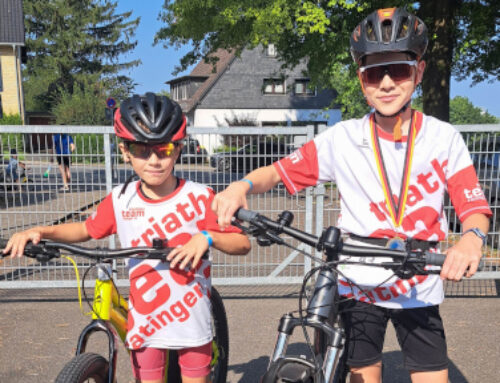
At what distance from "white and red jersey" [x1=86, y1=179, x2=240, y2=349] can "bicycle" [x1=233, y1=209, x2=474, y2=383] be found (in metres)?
0.58

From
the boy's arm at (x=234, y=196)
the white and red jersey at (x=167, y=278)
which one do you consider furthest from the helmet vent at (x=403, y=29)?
the white and red jersey at (x=167, y=278)

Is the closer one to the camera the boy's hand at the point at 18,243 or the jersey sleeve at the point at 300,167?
the boy's hand at the point at 18,243

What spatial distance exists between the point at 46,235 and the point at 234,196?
1.09 metres

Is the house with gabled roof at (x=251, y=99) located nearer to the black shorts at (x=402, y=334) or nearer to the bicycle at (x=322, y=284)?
the black shorts at (x=402, y=334)

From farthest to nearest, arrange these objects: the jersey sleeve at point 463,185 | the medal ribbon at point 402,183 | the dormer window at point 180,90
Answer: the dormer window at point 180,90
the medal ribbon at point 402,183
the jersey sleeve at point 463,185

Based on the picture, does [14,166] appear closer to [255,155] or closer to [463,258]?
[255,155]

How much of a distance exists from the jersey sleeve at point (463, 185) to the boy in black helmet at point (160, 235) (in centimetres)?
101

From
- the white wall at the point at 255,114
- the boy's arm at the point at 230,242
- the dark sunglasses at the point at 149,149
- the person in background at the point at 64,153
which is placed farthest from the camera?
the white wall at the point at 255,114

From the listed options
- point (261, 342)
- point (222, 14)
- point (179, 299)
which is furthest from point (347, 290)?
point (222, 14)

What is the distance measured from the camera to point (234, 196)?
80.0 inches

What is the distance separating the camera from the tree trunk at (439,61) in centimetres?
1015

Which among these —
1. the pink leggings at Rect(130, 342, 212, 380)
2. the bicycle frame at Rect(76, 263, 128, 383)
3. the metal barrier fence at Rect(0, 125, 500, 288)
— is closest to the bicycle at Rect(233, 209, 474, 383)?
the pink leggings at Rect(130, 342, 212, 380)

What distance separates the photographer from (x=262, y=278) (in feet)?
19.3

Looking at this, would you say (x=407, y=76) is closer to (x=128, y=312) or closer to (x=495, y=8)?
(x=128, y=312)
